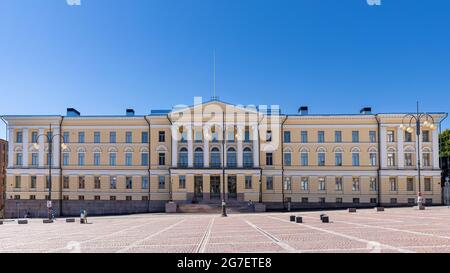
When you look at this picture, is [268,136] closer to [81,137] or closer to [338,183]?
[338,183]

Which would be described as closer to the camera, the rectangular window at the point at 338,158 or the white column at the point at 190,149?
the white column at the point at 190,149

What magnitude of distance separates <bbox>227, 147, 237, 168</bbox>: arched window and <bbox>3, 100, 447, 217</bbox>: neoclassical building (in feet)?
0.43

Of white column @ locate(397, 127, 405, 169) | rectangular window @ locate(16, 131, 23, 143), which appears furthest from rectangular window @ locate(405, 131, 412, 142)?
rectangular window @ locate(16, 131, 23, 143)

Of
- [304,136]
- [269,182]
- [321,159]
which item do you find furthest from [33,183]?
[321,159]

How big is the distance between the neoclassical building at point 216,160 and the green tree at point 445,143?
22.8 metres

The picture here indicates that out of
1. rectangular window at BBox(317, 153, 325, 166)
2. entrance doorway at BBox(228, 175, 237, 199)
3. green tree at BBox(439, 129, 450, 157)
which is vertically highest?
green tree at BBox(439, 129, 450, 157)

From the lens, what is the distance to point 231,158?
54781 millimetres

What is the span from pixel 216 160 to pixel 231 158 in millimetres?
1987

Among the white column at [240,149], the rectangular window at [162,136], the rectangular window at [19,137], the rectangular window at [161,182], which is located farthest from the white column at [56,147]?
the white column at [240,149]

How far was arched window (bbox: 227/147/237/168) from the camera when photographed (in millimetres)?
54531

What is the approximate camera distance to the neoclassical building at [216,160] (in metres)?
53.8

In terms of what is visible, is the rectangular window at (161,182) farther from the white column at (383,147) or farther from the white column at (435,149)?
the white column at (435,149)

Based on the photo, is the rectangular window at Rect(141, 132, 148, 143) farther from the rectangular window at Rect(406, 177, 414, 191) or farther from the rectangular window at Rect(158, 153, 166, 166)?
the rectangular window at Rect(406, 177, 414, 191)
